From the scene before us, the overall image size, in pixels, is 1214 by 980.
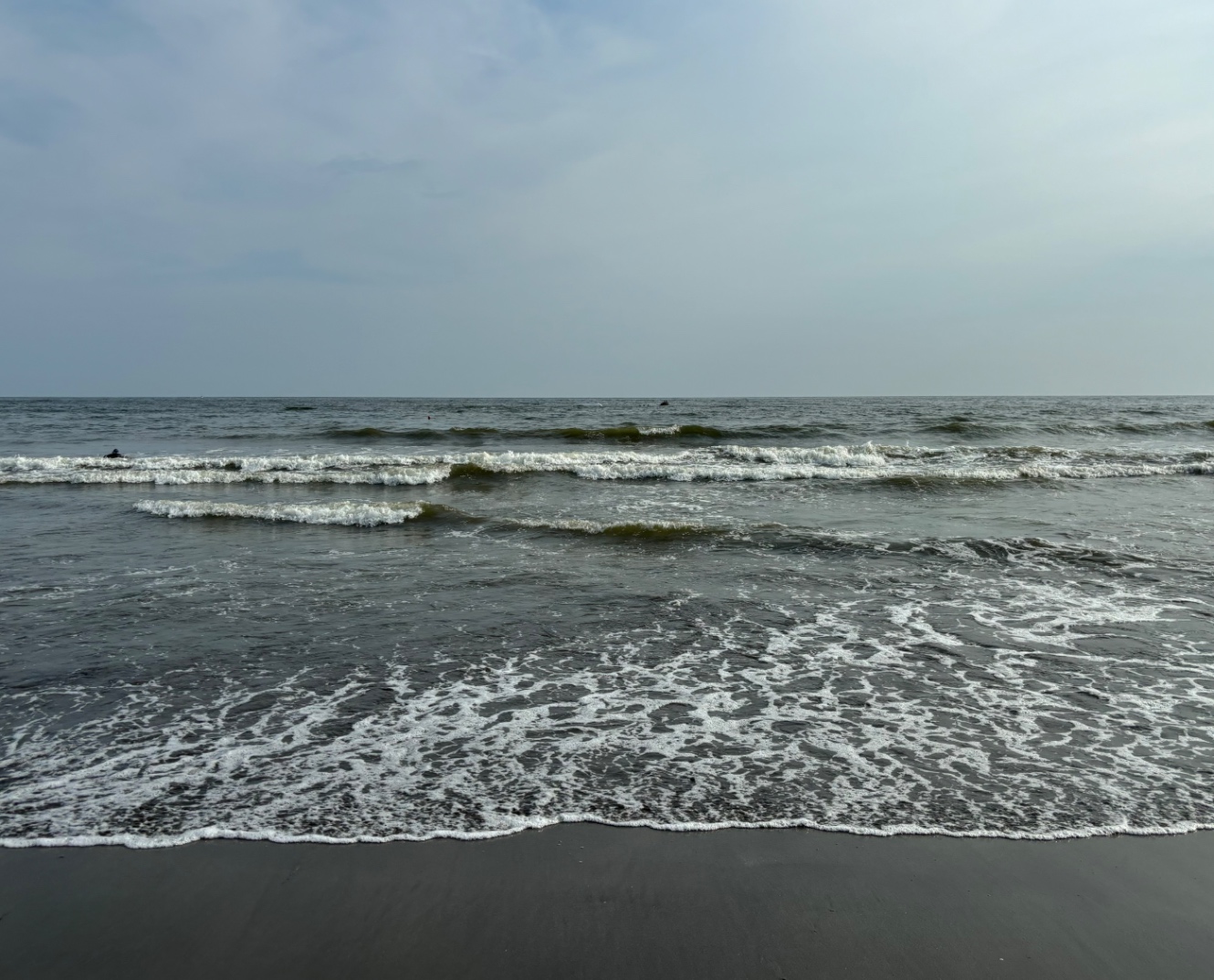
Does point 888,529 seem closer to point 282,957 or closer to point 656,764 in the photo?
point 656,764

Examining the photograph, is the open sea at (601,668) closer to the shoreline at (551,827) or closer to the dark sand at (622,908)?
the shoreline at (551,827)

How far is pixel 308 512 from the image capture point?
12852mm

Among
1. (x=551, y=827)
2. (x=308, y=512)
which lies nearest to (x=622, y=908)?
(x=551, y=827)

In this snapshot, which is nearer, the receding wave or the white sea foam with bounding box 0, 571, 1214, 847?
the white sea foam with bounding box 0, 571, 1214, 847

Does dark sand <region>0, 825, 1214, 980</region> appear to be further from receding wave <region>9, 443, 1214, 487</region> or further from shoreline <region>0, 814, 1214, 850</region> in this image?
receding wave <region>9, 443, 1214, 487</region>

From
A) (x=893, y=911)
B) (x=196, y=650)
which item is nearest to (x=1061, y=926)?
(x=893, y=911)

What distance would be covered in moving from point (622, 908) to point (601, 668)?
8.98 ft

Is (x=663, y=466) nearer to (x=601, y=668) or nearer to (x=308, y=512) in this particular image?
(x=308, y=512)

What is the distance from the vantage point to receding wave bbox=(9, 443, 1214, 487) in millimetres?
17984

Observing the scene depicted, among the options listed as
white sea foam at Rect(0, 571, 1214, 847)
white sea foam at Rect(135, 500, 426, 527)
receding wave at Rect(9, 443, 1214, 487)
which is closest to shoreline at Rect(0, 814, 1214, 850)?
white sea foam at Rect(0, 571, 1214, 847)

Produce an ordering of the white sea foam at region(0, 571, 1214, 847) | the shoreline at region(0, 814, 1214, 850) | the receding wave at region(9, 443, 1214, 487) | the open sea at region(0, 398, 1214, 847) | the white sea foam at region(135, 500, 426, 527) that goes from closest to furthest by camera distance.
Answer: the shoreline at region(0, 814, 1214, 850) → the white sea foam at region(0, 571, 1214, 847) → the open sea at region(0, 398, 1214, 847) → the white sea foam at region(135, 500, 426, 527) → the receding wave at region(9, 443, 1214, 487)

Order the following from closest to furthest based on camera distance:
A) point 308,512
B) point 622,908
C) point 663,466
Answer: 1. point 622,908
2. point 308,512
3. point 663,466

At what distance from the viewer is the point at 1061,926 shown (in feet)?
9.62

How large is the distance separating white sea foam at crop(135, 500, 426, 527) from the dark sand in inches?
368
